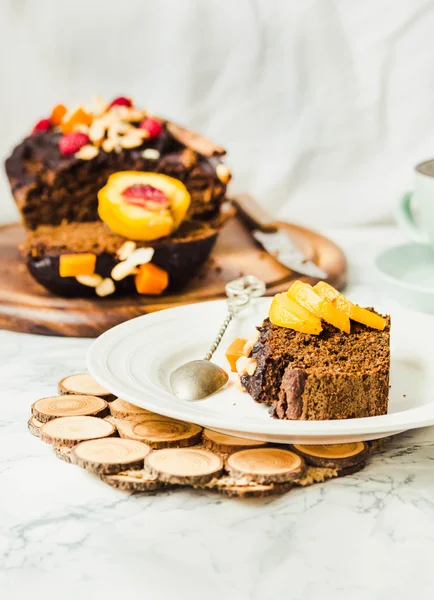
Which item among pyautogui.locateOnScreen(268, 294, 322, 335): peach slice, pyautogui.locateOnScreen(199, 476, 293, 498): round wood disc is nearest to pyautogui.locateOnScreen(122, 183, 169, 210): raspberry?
pyautogui.locateOnScreen(268, 294, 322, 335): peach slice

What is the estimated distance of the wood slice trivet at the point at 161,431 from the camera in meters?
1.72

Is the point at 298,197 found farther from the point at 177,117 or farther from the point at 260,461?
the point at 260,461

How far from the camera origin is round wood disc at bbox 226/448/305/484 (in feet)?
5.27

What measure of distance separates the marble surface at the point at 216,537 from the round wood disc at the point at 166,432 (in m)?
0.12

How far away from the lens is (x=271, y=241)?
3012 mm

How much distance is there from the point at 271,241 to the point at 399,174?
0.95m

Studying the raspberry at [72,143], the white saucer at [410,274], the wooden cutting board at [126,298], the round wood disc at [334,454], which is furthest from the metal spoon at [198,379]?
the raspberry at [72,143]

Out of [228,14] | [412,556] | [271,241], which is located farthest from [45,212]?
[412,556]

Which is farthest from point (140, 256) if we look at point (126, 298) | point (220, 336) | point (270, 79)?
point (270, 79)

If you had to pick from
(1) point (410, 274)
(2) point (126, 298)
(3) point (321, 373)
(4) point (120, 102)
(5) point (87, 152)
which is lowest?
(2) point (126, 298)

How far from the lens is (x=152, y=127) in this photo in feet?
9.45

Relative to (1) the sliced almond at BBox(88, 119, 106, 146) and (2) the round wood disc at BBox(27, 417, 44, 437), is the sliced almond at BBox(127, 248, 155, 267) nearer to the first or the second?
(1) the sliced almond at BBox(88, 119, 106, 146)

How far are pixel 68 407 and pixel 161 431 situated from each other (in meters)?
0.23

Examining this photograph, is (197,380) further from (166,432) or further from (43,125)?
(43,125)
